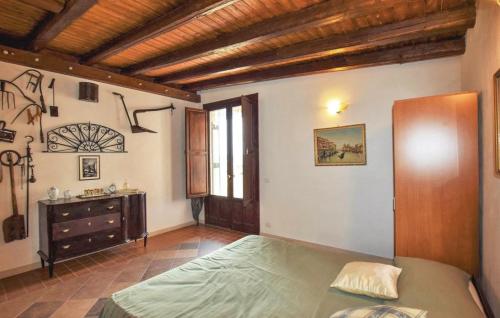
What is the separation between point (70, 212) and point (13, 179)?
759 millimetres

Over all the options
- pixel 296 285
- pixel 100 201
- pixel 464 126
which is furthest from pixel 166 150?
pixel 464 126

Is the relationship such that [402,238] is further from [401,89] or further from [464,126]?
[401,89]

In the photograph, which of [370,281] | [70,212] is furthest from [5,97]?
[370,281]

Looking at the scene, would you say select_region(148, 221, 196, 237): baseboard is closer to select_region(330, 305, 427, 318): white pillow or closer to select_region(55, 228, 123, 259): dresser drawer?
select_region(55, 228, 123, 259): dresser drawer

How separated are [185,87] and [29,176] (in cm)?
289

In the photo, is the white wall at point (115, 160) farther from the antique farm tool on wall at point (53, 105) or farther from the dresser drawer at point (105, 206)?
the dresser drawer at point (105, 206)

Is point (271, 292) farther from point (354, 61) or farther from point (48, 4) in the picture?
point (354, 61)

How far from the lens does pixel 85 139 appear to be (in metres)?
3.71

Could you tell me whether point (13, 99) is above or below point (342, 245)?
above

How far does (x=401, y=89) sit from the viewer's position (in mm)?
3273

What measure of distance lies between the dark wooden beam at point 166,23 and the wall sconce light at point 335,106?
7.18 ft

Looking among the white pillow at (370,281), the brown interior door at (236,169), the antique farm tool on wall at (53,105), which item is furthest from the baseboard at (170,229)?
the white pillow at (370,281)

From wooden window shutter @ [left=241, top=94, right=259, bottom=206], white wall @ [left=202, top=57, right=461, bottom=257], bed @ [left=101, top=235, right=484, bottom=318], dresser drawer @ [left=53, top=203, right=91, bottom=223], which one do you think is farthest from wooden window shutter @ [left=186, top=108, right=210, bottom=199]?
bed @ [left=101, top=235, right=484, bottom=318]

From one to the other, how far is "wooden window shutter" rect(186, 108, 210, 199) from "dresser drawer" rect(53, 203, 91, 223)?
176cm
